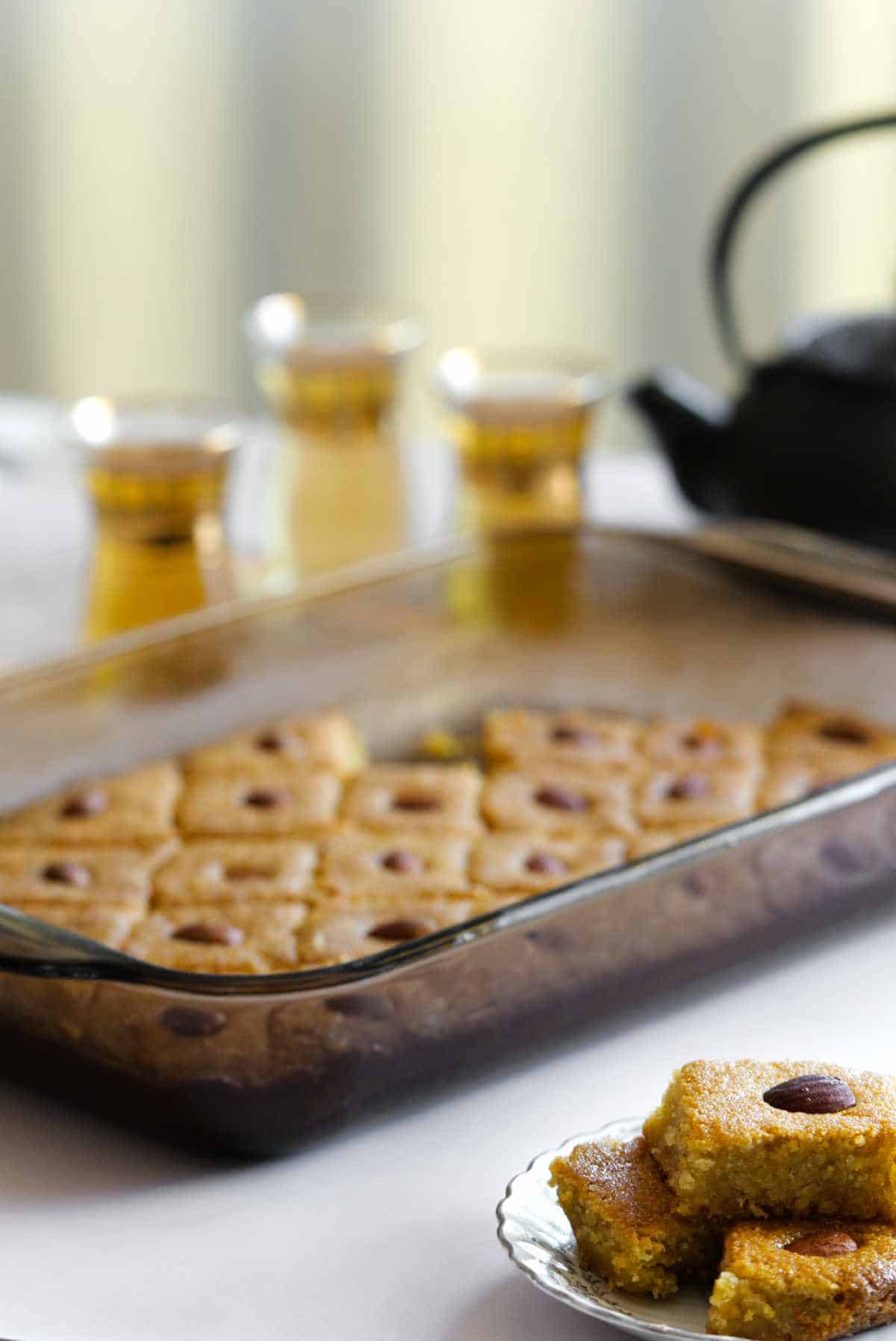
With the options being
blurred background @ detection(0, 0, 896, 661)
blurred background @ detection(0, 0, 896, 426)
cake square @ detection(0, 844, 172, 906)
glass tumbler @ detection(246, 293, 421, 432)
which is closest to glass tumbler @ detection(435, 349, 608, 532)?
glass tumbler @ detection(246, 293, 421, 432)

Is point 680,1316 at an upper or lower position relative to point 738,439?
lower

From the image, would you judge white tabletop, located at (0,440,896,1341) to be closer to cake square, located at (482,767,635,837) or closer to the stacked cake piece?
the stacked cake piece

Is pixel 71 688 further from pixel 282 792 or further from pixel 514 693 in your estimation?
pixel 514 693

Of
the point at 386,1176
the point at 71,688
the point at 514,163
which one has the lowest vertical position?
the point at 386,1176

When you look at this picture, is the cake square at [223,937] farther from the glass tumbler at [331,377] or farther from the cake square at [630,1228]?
the glass tumbler at [331,377]

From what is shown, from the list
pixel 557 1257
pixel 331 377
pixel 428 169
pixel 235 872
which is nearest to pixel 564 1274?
pixel 557 1257

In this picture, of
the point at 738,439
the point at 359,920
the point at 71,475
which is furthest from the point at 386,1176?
the point at 71,475

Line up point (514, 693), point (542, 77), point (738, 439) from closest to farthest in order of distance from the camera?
point (514, 693) < point (738, 439) < point (542, 77)
